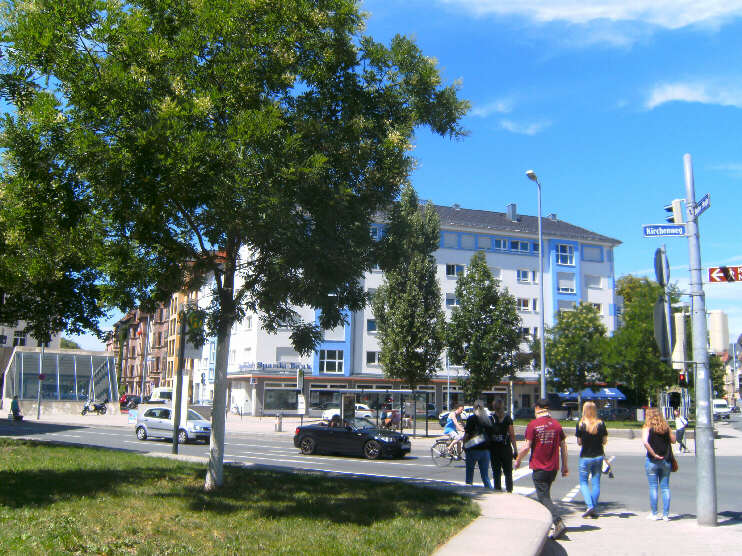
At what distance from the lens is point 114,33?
26.7ft

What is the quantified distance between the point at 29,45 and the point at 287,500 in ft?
22.0

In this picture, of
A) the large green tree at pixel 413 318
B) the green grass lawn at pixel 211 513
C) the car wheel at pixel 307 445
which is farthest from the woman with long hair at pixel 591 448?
the large green tree at pixel 413 318

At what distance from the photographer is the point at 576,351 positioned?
4041 cm

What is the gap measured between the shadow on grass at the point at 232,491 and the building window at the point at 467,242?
159 feet

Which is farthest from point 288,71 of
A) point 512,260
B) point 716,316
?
point 512,260

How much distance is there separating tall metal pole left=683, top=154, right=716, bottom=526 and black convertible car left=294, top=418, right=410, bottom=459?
1211 cm

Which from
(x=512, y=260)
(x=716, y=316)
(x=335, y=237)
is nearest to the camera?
(x=335, y=237)

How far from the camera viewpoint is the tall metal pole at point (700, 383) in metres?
9.12

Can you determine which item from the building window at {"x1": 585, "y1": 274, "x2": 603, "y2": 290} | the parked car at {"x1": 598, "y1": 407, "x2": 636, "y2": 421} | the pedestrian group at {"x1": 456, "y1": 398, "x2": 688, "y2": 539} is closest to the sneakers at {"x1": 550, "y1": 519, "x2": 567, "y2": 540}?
the pedestrian group at {"x1": 456, "y1": 398, "x2": 688, "y2": 539}

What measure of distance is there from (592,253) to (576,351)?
25919 mm

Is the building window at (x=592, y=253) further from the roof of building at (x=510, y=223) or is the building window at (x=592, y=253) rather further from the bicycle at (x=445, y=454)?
Answer: the bicycle at (x=445, y=454)

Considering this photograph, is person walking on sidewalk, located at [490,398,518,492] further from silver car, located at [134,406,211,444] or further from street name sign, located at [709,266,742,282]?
silver car, located at [134,406,211,444]

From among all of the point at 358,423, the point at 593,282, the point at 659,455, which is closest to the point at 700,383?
the point at 659,455

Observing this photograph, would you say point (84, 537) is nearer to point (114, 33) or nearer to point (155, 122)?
point (155, 122)
